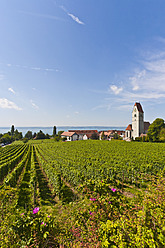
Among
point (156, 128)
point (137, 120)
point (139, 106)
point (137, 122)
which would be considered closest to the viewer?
point (156, 128)

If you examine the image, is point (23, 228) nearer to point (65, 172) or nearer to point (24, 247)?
point (24, 247)

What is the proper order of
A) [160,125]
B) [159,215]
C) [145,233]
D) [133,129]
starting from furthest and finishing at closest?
[133,129] < [160,125] < [159,215] < [145,233]

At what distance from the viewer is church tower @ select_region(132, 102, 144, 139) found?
6538cm

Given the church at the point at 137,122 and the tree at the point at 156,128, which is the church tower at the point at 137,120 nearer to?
the church at the point at 137,122

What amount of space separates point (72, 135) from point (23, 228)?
80440mm

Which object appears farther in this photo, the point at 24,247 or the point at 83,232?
the point at 83,232


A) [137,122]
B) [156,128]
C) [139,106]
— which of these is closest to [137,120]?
[137,122]

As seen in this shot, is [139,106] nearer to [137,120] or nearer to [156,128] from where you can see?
[137,120]

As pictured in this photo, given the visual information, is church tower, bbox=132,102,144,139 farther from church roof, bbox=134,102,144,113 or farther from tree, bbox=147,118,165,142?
tree, bbox=147,118,165,142

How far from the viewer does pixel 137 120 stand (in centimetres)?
6581

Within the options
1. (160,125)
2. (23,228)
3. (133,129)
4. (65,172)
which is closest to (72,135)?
(133,129)

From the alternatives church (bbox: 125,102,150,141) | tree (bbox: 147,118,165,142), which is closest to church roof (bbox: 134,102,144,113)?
church (bbox: 125,102,150,141)

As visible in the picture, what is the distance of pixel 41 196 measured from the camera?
995 centimetres

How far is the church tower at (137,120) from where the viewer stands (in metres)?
65.4
